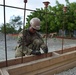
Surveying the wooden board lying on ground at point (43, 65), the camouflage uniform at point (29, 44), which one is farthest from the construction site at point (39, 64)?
the camouflage uniform at point (29, 44)

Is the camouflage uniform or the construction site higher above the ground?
the camouflage uniform

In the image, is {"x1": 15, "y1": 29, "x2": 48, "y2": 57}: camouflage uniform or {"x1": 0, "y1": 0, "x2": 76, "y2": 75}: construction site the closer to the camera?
{"x1": 0, "y1": 0, "x2": 76, "y2": 75}: construction site

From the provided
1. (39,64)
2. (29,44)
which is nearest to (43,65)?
(39,64)

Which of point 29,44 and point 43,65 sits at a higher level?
point 29,44

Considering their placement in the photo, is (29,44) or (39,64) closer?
(39,64)

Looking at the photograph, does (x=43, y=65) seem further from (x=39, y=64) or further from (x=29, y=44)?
(x=29, y=44)

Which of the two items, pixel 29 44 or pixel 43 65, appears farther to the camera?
pixel 29 44

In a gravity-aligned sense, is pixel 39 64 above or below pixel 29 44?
below

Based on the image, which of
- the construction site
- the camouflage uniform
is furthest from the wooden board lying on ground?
the camouflage uniform

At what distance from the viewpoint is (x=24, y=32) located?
310cm

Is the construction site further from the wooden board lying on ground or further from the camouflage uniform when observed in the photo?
the camouflage uniform

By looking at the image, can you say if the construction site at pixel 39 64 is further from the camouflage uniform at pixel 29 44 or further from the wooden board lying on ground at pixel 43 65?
the camouflage uniform at pixel 29 44

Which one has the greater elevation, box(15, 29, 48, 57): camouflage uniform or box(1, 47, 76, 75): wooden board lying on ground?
box(15, 29, 48, 57): camouflage uniform

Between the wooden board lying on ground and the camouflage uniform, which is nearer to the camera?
the wooden board lying on ground
